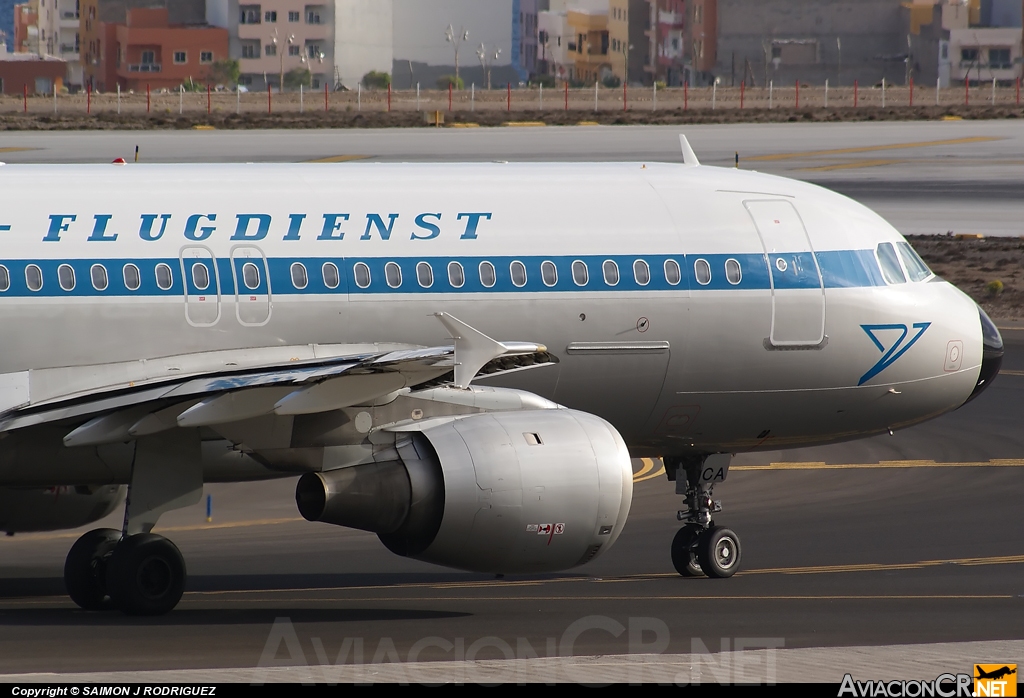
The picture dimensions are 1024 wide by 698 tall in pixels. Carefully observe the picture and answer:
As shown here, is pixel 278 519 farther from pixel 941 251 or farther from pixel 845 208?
pixel 941 251

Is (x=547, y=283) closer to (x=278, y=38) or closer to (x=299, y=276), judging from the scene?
(x=299, y=276)

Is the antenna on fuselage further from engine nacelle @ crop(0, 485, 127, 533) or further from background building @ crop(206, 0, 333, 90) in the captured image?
background building @ crop(206, 0, 333, 90)

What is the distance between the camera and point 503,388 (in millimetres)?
20250

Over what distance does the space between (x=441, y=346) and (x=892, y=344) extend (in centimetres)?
718

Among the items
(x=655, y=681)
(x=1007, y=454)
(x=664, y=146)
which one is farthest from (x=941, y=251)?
(x=655, y=681)

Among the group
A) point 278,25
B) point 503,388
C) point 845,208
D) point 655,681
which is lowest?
point 655,681

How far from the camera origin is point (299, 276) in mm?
19656

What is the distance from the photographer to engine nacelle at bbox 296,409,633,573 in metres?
17.9

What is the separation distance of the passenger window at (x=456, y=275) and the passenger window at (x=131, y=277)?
397cm

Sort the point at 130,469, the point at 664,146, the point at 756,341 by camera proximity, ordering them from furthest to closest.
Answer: the point at 664,146 < the point at 756,341 < the point at 130,469

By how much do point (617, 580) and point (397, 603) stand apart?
12.7 ft

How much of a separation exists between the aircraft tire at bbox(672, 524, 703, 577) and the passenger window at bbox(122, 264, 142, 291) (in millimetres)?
8981

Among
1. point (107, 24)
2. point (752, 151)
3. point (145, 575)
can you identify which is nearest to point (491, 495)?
point (145, 575)

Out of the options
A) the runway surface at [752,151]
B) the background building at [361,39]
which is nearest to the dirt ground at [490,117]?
the runway surface at [752,151]
